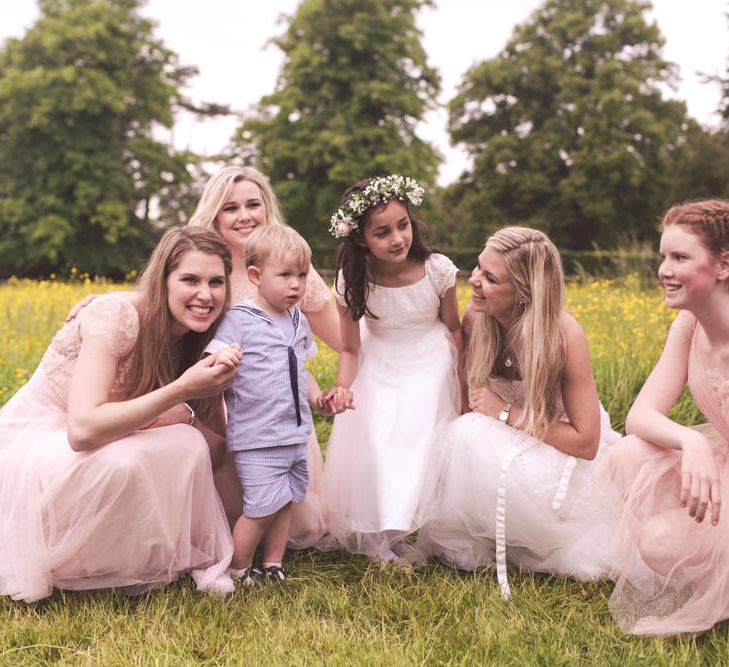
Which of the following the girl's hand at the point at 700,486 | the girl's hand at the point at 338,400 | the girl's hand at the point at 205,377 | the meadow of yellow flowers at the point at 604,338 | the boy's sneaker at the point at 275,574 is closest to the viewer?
the girl's hand at the point at 700,486

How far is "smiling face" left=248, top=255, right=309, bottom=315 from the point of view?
3121 mm

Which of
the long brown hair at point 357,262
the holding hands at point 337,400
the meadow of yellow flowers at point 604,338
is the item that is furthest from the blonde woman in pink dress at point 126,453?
the meadow of yellow flowers at point 604,338

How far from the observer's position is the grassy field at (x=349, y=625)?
8.23ft

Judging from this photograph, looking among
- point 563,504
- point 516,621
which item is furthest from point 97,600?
point 563,504

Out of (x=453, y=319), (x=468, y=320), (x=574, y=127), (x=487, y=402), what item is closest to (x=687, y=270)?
(x=487, y=402)

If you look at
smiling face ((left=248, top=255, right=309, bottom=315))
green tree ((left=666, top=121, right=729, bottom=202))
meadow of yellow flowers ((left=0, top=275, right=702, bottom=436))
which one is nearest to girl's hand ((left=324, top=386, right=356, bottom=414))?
smiling face ((left=248, top=255, right=309, bottom=315))

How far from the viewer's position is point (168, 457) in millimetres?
2912

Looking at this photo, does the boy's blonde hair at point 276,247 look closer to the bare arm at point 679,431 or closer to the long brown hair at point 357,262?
the long brown hair at point 357,262

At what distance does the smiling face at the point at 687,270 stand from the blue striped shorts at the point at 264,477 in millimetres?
1632

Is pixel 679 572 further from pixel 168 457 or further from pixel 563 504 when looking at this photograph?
pixel 168 457

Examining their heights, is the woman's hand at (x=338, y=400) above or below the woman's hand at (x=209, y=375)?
below

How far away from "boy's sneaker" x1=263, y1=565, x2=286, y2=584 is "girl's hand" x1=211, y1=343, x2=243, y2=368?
0.99 m

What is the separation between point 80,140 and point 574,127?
16.8 m

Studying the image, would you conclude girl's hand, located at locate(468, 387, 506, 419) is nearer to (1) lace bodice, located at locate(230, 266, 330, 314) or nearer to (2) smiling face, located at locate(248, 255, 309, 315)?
(2) smiling face, located at locate(248, 255, 309, 315)
